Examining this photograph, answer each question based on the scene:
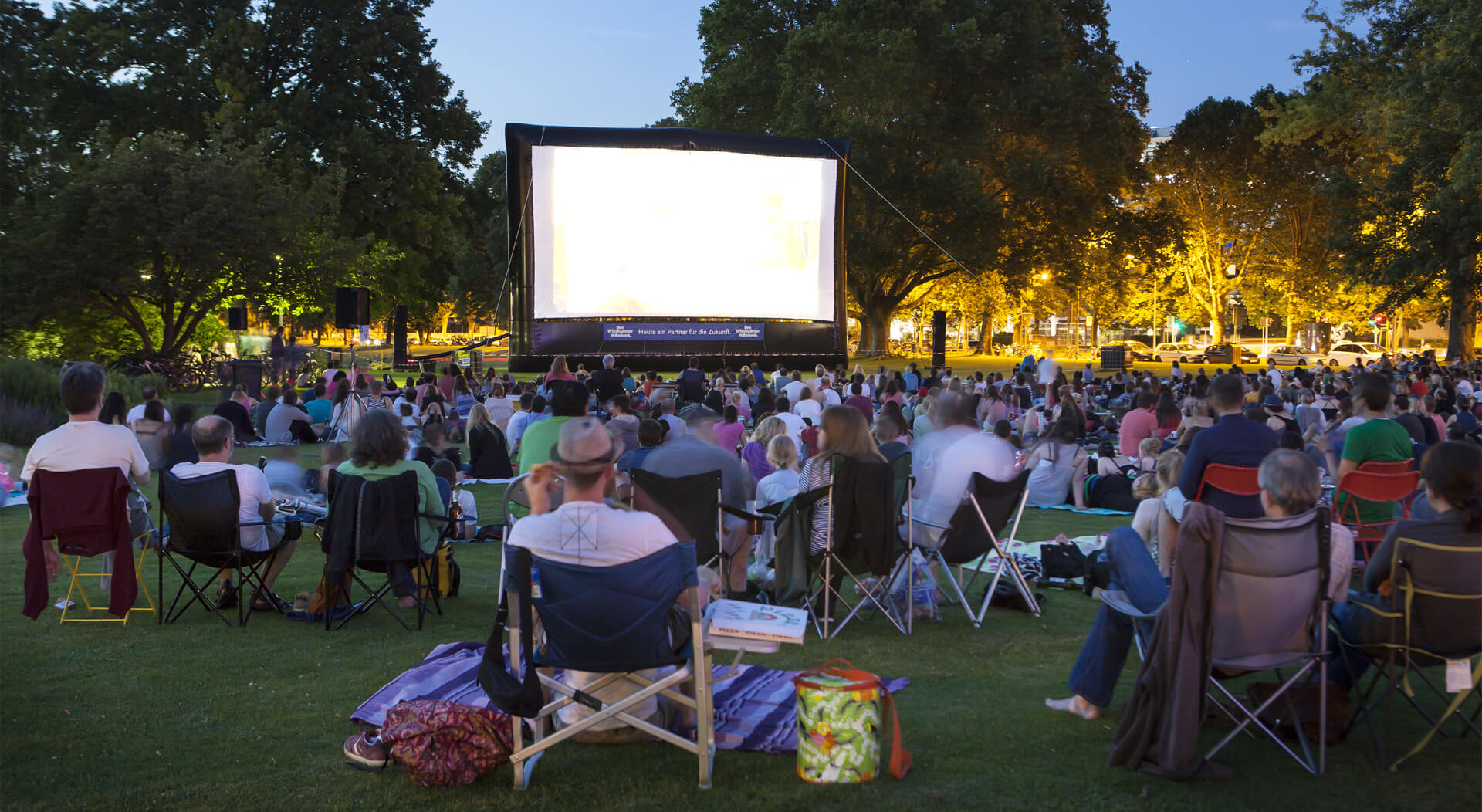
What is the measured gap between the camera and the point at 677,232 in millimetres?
21047

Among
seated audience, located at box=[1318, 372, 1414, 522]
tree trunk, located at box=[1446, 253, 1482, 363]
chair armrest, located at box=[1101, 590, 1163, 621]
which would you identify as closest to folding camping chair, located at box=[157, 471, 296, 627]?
chair armrest, located at box=[1101, 590, 1163, 621]

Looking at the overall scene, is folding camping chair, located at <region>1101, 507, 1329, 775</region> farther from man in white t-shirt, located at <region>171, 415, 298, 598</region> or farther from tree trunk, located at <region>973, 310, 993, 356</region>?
tree trunk, located at <region>973, 310, 993, 356</region>

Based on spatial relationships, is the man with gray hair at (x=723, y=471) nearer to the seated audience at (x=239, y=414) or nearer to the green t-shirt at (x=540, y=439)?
the green t-shirt at (x=540, y=439)

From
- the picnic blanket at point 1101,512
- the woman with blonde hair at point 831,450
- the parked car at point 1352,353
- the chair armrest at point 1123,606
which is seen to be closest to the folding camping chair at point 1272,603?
the chair armrest at point 1123,606

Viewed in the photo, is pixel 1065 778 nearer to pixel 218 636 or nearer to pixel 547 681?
pixel 547 681

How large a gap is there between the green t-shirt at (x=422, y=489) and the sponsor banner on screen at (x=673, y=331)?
15913 millimetres

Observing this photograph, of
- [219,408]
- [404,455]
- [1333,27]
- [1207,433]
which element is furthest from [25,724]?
[1333,27]

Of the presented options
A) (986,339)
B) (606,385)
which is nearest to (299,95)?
(606,385)

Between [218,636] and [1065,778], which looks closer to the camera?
[1065,778]

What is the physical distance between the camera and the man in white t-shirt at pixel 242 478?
5258 millimetres

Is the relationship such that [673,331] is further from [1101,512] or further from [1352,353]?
[1352,353]

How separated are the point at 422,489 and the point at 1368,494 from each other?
508cm

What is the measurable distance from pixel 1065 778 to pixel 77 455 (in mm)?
4357

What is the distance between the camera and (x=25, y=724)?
3961mm
